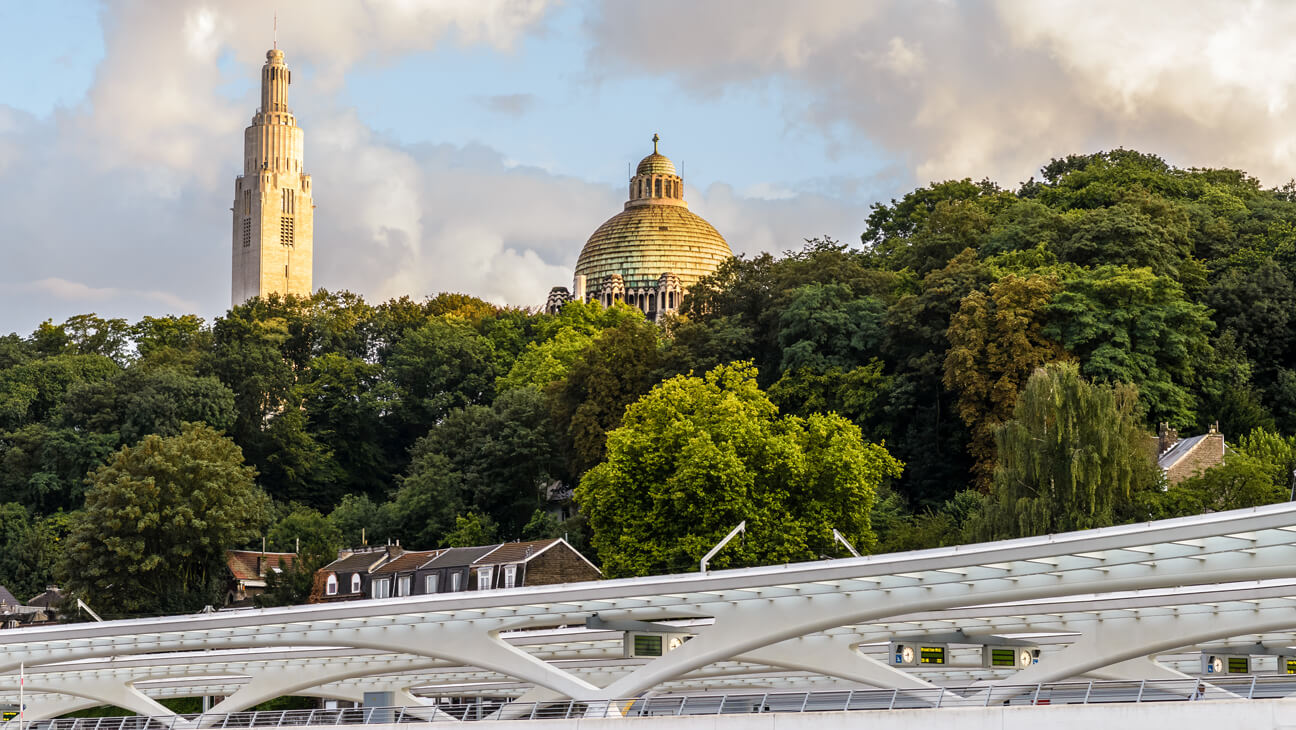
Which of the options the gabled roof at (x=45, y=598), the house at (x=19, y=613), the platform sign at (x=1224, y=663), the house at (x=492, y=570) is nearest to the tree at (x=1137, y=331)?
the platform sign at (x=1224, y=663)

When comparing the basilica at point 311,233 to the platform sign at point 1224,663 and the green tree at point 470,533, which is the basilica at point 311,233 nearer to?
the green tree at point 470,533

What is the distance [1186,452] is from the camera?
66.1 m

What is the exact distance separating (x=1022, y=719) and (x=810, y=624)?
5.69 meters

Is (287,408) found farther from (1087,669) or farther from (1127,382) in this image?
(1087,669)

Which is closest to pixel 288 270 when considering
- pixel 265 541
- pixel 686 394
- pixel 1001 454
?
pixel 265 541

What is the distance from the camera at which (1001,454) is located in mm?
61125

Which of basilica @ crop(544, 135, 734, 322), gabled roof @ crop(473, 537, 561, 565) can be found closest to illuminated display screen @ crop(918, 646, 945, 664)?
gabled roof @ crop(473, 537, 561, 565)

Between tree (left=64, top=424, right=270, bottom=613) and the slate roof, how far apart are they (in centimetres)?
3997

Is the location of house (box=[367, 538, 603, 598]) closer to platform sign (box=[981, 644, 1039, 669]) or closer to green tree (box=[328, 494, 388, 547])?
green tree (box=[328, 494, 388, 547])

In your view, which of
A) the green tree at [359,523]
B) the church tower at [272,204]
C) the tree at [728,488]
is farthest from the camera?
the church tower at [272,204]

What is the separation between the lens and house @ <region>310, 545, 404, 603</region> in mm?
78625

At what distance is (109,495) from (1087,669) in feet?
163

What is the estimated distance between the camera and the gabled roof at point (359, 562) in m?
79.8

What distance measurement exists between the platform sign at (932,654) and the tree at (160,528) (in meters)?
41.6
